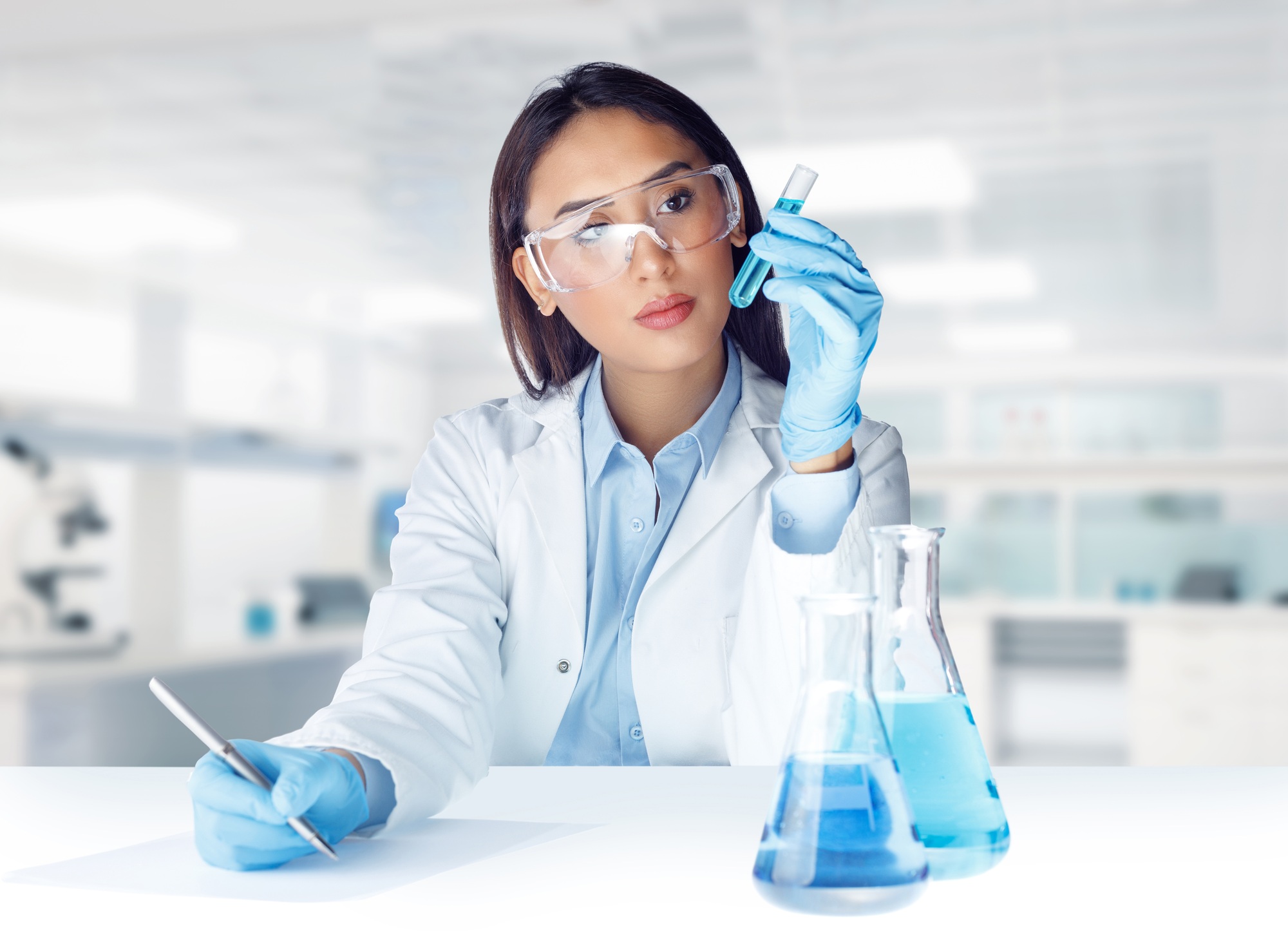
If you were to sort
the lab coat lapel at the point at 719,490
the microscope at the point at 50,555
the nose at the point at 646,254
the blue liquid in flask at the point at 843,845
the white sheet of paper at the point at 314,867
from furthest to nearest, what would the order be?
the microscope at the point at 50,555 < the lab coat lapel at the point at 719,490 < the nose at the point at 646,254 < the white sheet of paper at the point at 314,867 < the blue liquid in flask at the point at 843,845

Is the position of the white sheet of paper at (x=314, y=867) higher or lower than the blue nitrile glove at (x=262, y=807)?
lower

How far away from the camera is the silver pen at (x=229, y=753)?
737 millimetres

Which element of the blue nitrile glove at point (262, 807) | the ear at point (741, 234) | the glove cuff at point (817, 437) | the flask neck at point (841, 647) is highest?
the ear at point (741, 234)

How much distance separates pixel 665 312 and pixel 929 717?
793 mm

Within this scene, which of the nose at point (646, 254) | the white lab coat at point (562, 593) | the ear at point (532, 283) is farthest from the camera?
the ear at point (532, 283)

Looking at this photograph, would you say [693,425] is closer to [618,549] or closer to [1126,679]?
[618,549]

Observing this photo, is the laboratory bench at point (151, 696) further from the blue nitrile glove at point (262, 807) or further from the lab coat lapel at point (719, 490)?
the blue nitrile glove at point (262, 807)

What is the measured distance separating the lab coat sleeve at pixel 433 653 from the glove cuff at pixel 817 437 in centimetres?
44

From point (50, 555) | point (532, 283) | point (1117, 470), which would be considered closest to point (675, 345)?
point (532, 283)

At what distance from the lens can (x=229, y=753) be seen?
772 millimetres

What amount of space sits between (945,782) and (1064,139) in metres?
5.33

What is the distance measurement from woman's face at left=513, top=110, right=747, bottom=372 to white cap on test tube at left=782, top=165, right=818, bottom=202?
0.37 metres

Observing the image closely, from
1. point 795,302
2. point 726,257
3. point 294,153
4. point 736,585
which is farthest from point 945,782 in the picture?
point 294,153

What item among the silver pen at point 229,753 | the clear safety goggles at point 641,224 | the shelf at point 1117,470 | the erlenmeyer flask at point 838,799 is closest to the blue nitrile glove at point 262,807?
the silver pen at point 229,753
